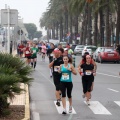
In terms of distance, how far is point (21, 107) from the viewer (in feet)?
45.5

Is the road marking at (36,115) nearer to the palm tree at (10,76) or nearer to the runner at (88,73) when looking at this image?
the palm tree at (10,76)

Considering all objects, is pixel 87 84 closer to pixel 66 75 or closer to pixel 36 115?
pixel 66 75

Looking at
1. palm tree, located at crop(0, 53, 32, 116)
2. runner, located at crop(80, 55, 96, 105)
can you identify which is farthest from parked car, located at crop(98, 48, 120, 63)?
palm tree, located at crop(0, 53, 32, 116)

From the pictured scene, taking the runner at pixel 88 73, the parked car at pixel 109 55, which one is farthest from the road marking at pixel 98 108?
the parked car at pixel 109 55

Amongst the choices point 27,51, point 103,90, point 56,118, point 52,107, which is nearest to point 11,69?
point 56,118

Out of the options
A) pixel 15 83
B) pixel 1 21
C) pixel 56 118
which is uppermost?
pixel 1 21

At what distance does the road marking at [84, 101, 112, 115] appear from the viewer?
14031 millimetres

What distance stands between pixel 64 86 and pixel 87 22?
68.0 m

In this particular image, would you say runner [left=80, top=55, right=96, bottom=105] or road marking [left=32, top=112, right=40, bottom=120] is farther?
runner [left=80, top=55, right=96, bottom=105]

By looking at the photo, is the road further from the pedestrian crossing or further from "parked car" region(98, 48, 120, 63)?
"parked car" region(98, 48, 120, 63)

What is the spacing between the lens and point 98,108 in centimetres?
1481

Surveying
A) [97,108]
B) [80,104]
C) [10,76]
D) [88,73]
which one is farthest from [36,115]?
[88,73]

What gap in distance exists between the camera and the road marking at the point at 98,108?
1403cm

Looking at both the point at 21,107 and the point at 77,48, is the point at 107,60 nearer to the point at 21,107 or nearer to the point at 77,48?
the point at 77,48
